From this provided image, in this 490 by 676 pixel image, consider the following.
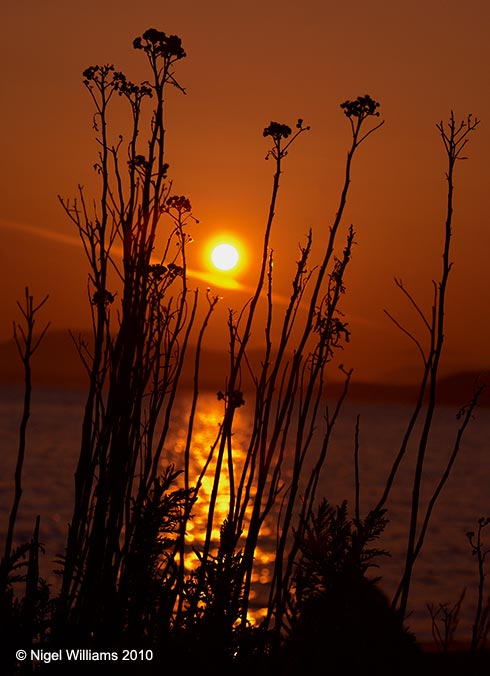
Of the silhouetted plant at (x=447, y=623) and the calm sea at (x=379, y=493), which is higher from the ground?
the silhouetted plant at (x=447, y=623)

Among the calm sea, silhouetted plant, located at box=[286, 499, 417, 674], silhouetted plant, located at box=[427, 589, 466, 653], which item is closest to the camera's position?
silhouetted plant, located at box=[286, 499, 417, 674]

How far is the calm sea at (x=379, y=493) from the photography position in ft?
63.3

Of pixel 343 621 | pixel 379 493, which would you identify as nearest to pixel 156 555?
pixel 343 621

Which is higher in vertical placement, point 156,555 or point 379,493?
point 156,555

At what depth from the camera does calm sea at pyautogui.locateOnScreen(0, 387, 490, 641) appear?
19281 millimetres

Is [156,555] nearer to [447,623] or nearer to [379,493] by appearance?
[447,623]

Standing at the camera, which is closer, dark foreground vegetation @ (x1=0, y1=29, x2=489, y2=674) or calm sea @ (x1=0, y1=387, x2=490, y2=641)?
dark foreground vegetation @ (x1=0, y1=29, x2=489, y2=674)

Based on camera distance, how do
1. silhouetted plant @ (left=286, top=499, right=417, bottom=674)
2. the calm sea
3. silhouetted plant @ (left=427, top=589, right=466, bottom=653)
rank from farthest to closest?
1. the calm sea
2. silhouetted plant @ (left=427, top=589, right=466, bottom=653)
3. silhouetted plant @ (left=286, top=499, right=417, bottom=674)

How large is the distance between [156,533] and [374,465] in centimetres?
4285

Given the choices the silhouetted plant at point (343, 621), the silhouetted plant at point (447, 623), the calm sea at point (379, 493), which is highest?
the silhouetted plant at point (343, 621)

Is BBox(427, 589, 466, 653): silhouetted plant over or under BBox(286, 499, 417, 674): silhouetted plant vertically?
under

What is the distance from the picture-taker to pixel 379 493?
31.9 metres

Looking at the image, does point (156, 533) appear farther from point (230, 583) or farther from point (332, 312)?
point (332, 312)

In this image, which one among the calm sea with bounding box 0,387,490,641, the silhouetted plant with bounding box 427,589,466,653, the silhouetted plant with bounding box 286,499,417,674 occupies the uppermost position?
the silhouetted plant with bounding box 286,499,417,674
